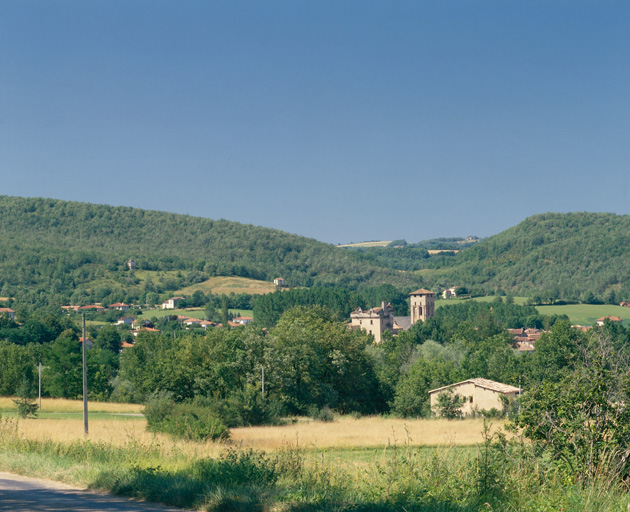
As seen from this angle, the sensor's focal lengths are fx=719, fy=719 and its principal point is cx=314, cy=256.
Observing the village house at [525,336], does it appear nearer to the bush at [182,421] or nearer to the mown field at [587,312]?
the mown field at [587,312]

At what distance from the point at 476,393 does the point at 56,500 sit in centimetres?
5203

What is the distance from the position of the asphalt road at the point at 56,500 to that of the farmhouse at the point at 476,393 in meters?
49.6

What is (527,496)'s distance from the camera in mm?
8297

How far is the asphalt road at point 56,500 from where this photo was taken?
8.52 meters

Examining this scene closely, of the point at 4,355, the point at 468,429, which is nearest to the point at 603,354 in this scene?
the point at 468,429

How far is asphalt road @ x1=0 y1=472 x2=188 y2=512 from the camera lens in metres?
8.52

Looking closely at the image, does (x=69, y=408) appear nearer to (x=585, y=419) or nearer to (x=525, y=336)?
(x=585, y=419)

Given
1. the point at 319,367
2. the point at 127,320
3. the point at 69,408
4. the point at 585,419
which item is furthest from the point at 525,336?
the point at 585,419

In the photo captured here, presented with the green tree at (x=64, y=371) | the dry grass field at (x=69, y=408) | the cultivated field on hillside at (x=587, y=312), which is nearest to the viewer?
the dry grass field at (x=69, y=408)

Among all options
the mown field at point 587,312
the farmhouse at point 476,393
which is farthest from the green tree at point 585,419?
the mown field at point 587,312

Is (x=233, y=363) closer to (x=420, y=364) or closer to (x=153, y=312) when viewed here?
(x=420, y=364)

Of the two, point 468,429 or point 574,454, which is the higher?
point 574,454

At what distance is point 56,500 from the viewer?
8992 mm

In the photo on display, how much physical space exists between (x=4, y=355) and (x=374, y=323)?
110m
